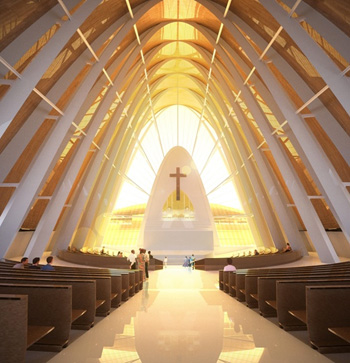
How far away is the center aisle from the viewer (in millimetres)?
3548

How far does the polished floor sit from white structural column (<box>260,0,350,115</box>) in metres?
5.86

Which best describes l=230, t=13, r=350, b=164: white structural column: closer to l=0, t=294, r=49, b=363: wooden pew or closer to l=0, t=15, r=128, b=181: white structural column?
l=0, t=15, r=128, b=181: white structural column

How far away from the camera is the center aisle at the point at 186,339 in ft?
11.6

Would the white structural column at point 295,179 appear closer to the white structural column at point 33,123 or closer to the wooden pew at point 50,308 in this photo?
the white structural column at point 33,123

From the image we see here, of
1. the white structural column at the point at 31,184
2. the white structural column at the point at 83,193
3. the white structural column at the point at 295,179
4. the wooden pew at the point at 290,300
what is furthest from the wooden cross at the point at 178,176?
the wooden pew at the point at 290,300

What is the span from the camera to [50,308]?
12.6 ft

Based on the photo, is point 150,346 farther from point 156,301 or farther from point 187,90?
point 187,90

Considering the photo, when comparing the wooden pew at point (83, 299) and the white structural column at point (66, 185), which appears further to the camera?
the white structural column at point (66, 185)

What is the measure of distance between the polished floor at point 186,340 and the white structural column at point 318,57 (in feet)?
19.2

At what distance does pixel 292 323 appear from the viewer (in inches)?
186

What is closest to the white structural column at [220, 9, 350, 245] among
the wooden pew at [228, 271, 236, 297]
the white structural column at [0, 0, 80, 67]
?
the wooden pew at [228, 271, 236, 297]

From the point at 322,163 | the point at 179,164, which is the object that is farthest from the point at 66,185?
the point at 179,164

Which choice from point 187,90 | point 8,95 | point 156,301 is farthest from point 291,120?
point 187,90

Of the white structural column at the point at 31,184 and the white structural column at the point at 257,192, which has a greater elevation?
the white structural column at the point at 257,192
